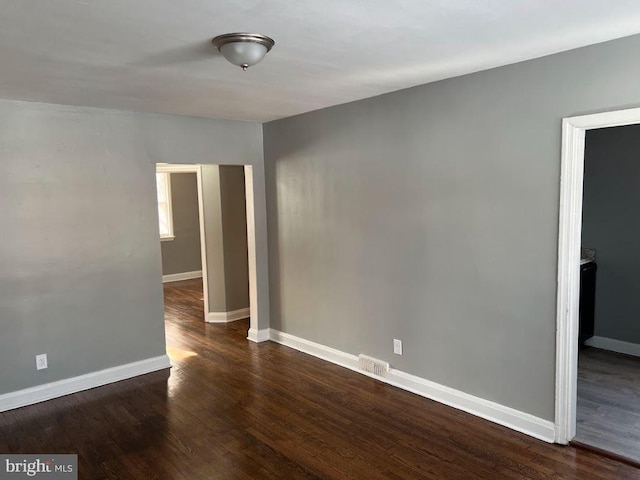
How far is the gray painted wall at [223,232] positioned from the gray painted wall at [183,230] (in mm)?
3186

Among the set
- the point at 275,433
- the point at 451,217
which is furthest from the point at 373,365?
the point at 451,217

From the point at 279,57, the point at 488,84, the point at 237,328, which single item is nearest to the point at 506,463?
the point at 488,84

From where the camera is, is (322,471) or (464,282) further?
(464,282)

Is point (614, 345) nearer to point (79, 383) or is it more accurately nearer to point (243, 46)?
point (243, 46)

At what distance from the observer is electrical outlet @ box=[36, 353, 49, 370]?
12.3ft

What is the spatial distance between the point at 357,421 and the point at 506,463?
3.32ft

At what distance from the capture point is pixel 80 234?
3904mm

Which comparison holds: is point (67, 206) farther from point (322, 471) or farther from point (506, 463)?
point (506, 463)

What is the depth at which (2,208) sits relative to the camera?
11.6 feet

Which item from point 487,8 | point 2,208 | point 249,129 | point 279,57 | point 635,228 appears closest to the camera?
point 487,8

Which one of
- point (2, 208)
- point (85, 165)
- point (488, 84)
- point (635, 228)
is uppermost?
point (488, 84)

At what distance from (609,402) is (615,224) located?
1803 millimetres

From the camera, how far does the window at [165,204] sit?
29.1 feet

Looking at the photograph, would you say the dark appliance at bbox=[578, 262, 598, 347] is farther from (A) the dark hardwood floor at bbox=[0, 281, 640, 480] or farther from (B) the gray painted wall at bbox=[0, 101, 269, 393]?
(B) the gray painted wall at bbox=[0, 101, 269, 393]
